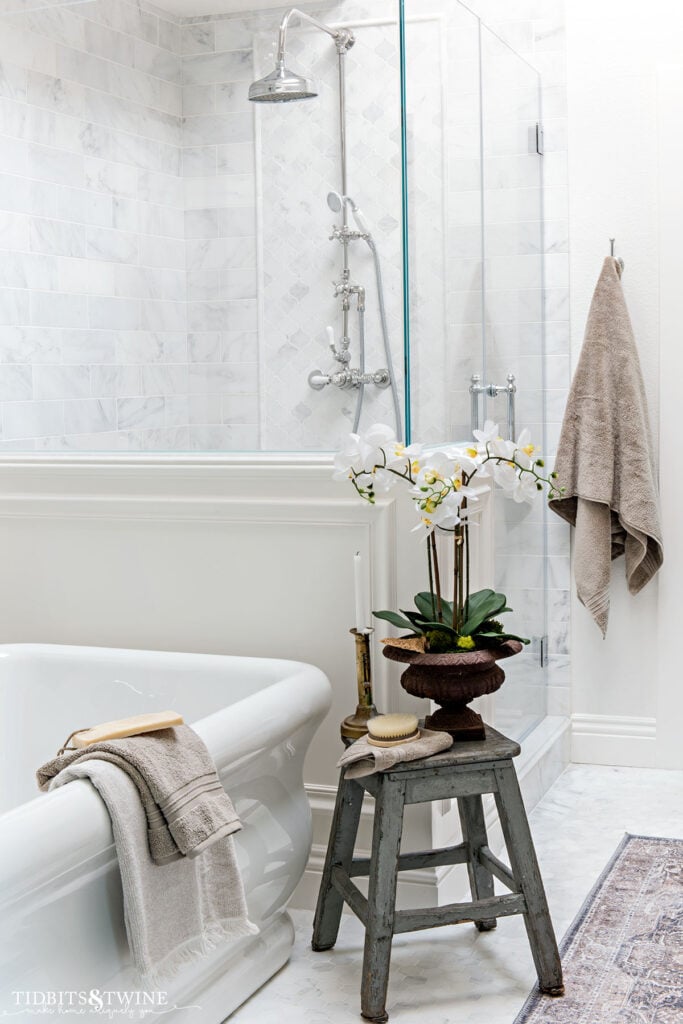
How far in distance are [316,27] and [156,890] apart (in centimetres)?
192

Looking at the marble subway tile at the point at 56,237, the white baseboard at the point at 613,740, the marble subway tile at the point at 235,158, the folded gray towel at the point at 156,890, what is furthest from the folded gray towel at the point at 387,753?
the white baseboard at the point at 613,740

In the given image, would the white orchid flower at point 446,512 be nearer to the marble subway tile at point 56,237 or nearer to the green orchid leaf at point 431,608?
the green orchid leaf at point 431,608

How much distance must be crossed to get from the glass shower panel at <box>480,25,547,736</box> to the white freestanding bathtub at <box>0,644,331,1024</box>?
37.1 inches

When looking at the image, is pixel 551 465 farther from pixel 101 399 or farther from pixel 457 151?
pixel 101 399

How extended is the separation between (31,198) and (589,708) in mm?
2262

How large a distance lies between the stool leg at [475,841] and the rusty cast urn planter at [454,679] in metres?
0.23

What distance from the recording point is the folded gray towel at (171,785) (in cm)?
183

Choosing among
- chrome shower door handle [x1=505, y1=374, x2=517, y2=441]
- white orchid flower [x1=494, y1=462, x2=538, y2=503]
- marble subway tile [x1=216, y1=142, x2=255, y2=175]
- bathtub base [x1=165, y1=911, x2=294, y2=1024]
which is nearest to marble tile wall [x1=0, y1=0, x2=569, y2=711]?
marble subway tile [x1=216, y1=142, x2=255, y2=175]

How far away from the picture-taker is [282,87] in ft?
9.01

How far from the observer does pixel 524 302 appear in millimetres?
3471

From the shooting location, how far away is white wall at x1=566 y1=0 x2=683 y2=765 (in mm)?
3553

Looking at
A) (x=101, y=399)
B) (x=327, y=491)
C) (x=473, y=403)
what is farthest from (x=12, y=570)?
(x=473, y=403)

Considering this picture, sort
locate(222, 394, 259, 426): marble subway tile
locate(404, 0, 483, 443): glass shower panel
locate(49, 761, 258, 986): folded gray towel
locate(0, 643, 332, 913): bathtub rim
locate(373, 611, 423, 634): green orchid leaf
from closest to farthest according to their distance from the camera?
locate(0, 643, 332, 913): bathtub rim, locate(49, 761, 258, 986): folded gray towel, locate(373, 611, 423, 634): green orchid leaf, locate(404, 0, 483, 443): glass shower panel, locate(222, 394, 259, 426): marble subway tile

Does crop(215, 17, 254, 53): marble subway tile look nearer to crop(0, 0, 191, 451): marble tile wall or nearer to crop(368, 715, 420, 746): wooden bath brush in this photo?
crop(0, 0, 191, 451): marble tile wall
